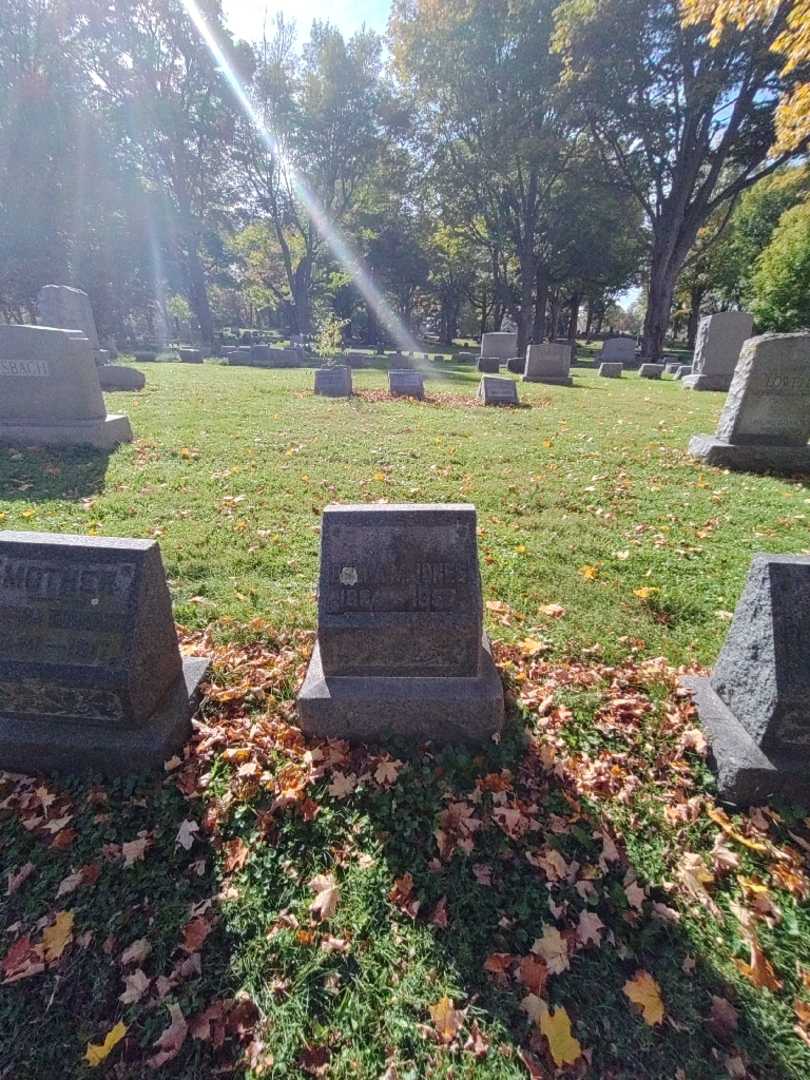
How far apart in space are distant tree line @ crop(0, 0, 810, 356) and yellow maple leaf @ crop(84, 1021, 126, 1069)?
19.9m

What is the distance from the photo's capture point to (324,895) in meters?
2.04

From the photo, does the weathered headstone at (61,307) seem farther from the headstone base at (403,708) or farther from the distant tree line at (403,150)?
the headstone base at (403,708)

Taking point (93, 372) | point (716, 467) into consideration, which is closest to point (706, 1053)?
point (716, 467)

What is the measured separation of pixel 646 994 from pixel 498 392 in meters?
12.3

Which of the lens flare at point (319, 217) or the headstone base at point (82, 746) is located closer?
the headstone base at point (82, 746)

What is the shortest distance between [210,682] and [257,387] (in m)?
13.1

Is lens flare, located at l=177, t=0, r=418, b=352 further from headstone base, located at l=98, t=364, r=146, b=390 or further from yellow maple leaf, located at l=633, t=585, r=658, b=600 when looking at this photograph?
yellow maple leaf, located at l=633, t=585, r=658, b=600

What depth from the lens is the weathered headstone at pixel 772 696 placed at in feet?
7.41

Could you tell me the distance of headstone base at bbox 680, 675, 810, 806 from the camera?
2.32 meters

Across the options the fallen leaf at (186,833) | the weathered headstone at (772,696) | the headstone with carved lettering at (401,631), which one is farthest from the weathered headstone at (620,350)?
the fallen leaf at (186,833)

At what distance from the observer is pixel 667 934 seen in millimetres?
1909

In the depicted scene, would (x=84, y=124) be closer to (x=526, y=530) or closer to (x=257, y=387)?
(x=257, y=387)

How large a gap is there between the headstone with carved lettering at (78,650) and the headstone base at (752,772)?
2.79 meters

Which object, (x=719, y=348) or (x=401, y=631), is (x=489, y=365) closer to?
(x=719, y=348)
